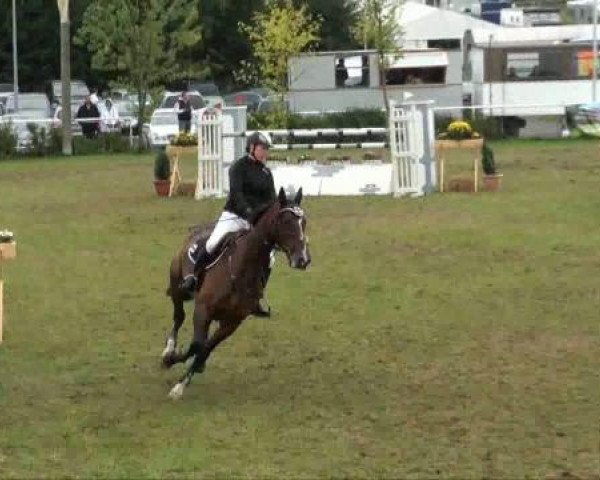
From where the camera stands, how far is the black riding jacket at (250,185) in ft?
37.3

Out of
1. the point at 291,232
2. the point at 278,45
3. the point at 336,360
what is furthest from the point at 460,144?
the point at 278,45

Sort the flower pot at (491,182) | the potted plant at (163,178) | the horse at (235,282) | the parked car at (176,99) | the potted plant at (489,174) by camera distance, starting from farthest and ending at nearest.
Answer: the parked car at (176,99) < the potted plant at (163,178) < the flower pot at (491,182) < the potted plant at (489,174) < the horse at (235,282)

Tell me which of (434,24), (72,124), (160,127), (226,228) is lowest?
(226,228)

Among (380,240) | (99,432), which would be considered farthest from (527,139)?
(99,432)

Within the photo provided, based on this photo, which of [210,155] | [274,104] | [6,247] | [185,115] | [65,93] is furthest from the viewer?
[274,104]

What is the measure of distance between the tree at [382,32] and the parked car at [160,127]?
20.3 feet

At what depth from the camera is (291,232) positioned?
1056cm

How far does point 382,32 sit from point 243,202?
35835 mm

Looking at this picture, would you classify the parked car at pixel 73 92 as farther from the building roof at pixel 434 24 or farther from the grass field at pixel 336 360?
the grass field at pixel 336 360

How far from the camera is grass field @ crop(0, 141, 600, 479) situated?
9062mm

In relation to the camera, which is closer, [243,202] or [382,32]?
[243,202]

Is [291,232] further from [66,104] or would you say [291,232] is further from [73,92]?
[73,92]

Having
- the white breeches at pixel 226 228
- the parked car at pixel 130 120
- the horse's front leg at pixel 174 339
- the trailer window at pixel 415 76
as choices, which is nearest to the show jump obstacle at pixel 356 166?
the horse's front leg at pixel 174 339

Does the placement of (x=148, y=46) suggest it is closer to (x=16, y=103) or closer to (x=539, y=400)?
(x=16, y=103)
